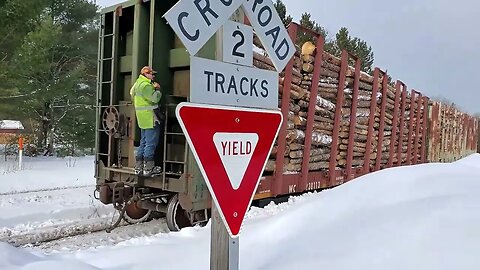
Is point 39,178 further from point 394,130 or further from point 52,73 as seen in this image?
point 394,130

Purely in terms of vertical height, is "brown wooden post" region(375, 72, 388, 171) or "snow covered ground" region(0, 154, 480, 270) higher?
"brown wooden post" region(375, 72, 388, 171)

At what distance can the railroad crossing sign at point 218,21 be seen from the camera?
2.07m

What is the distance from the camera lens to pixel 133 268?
3.59 m

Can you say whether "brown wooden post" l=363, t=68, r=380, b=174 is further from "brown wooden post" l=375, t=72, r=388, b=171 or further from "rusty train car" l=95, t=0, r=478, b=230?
"brown wooden post" l=375, t=72, r=388, b=171

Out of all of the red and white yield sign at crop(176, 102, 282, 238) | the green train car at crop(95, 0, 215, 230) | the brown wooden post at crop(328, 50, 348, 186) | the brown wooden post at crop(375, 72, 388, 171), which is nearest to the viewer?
the red and white yield sign at crop(176, 102, 282, 238)

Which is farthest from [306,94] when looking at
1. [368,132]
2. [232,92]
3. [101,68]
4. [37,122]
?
[37,122]

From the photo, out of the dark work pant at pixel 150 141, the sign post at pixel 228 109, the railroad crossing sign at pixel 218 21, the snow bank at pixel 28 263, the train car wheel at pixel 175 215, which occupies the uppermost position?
the railroad crossing sign at pixel 218 21

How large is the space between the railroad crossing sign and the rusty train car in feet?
9.30

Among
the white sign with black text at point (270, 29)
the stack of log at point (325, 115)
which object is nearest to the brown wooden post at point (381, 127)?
the stack of log at point (325, 115)

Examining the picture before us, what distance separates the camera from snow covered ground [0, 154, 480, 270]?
10.4 ft

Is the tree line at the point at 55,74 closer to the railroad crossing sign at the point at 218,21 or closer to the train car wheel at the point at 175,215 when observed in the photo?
the train car wheel at the point at 175,215

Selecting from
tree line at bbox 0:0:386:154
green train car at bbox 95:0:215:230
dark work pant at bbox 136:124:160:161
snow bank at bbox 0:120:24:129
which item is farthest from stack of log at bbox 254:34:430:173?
snow bank at bbox 0:120:24:129

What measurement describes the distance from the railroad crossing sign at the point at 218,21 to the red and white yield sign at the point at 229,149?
31 cm

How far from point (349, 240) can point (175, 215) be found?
125 inches
